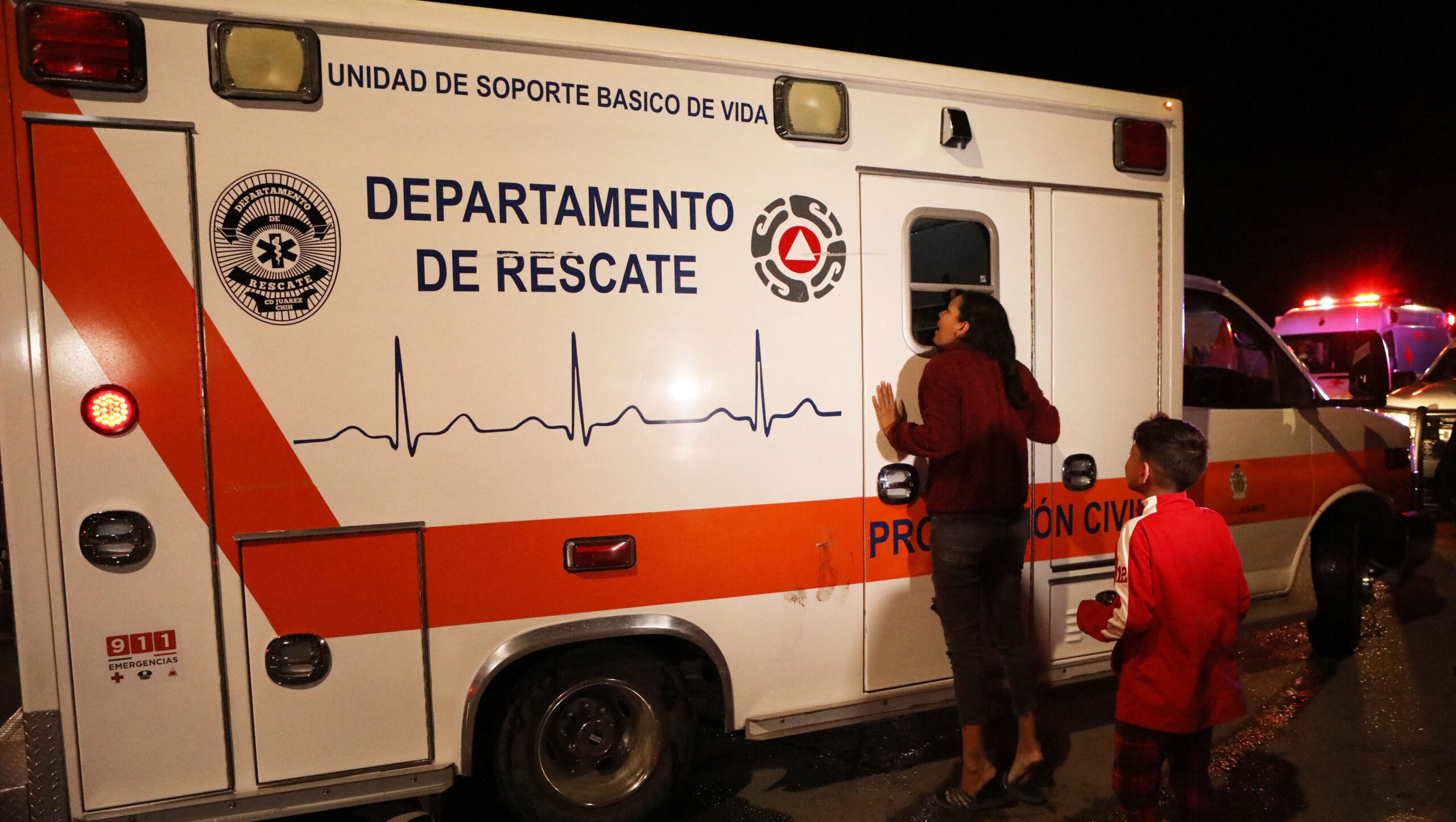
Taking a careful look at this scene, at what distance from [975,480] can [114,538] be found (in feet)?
9.28

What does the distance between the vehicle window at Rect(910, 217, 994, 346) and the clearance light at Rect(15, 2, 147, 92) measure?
8.54 ft

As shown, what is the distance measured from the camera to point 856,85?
3.31 m

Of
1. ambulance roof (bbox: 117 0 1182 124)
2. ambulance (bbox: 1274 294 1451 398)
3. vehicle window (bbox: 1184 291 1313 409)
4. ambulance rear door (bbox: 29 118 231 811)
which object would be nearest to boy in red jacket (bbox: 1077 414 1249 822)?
ambulance roof (bbox: 117 0 1182 124)

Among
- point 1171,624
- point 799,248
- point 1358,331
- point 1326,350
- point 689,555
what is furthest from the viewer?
point 1326,350

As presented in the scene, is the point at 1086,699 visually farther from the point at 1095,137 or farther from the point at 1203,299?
the point at 1095,137

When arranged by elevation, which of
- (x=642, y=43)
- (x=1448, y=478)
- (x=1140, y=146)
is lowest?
(x=1448, y=478)

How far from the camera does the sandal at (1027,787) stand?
11.6 ft

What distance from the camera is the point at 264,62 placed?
2.63 metres

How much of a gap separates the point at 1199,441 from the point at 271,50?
2975 millimetres

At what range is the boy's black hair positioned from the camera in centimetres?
244

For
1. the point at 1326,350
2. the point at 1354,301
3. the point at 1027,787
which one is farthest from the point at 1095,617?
the point at 1354,301

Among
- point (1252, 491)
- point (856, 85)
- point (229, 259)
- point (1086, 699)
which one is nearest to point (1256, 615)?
point (1252, 491)

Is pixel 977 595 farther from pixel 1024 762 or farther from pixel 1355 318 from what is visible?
pixel 1355 318

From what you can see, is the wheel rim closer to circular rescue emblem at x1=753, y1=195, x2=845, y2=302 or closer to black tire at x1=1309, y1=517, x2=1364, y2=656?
circular rescue emblem at x1=753, y1=195, x2=845, y2=302
